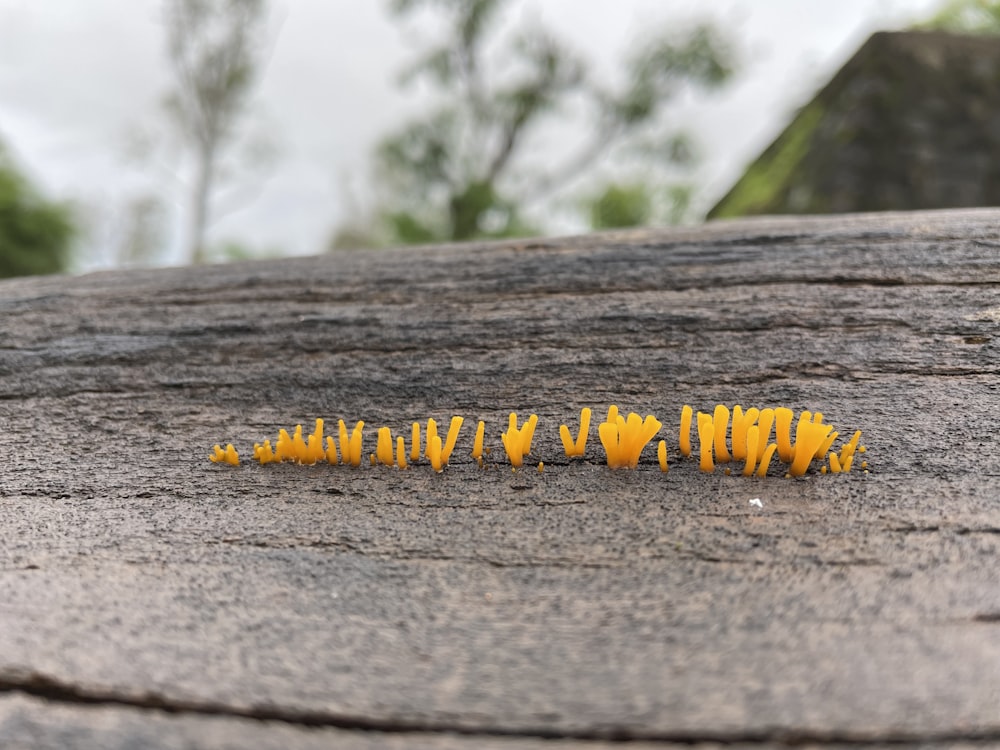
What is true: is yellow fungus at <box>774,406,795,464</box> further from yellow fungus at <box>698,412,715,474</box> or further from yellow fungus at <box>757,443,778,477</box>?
yellow fungus at <box>698,412,715,474</box>

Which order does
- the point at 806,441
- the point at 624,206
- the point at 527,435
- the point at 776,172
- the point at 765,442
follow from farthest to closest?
the point at 624,206, the point at 776,172, the point at 527,435, the point at 765,442, the point at 806,441

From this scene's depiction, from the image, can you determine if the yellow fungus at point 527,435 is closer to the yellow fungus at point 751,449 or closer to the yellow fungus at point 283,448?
the yellow fungus at point 751,449

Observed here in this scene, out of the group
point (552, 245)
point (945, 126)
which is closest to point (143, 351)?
point (552, 245)

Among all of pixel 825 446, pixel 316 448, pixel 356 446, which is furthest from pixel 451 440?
pixel 825 446

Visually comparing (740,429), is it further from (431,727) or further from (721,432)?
(431,727)

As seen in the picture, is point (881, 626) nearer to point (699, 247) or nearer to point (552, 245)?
point (699, 247)

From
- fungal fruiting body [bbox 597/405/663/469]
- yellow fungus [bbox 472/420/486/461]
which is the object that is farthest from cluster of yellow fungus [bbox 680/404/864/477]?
yellow fungus [bbox 472/420/486/461]

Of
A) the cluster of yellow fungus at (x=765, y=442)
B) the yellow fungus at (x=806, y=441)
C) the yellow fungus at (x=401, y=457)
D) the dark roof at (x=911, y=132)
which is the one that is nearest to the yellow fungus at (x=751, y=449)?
the cluster of yellow fungus at (x=765, y=442)
